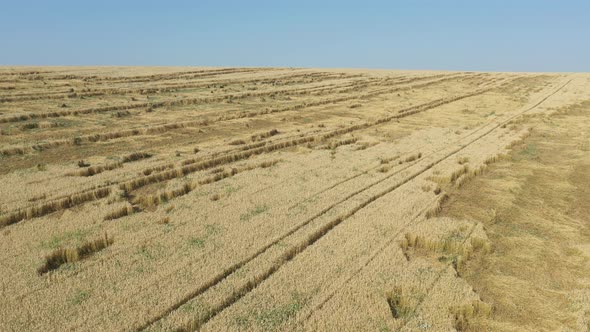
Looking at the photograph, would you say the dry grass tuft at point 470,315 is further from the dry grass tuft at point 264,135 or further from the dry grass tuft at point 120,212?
the dry grass tuft at point 264,135

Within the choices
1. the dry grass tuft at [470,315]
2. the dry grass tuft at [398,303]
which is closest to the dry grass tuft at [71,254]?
the dry grass tuft at [398,303]

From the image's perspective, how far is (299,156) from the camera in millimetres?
14594

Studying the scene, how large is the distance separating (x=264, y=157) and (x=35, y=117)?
14.0 m

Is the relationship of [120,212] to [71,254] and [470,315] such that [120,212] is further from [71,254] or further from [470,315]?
[470,315]

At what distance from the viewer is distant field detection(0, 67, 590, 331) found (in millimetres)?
5758

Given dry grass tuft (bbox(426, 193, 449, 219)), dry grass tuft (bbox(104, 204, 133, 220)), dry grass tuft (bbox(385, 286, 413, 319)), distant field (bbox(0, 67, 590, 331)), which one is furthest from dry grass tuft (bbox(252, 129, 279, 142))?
dry grass tuft (bbox(385, 286, 413, 319))

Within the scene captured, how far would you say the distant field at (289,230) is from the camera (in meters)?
5.76

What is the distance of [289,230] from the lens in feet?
26.9

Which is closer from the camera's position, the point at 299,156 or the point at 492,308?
→ the point at 492,308

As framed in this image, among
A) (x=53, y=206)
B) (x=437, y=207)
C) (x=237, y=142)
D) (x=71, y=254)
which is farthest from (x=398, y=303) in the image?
(x=237, y=142)

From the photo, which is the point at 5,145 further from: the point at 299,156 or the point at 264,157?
the point at 299,156

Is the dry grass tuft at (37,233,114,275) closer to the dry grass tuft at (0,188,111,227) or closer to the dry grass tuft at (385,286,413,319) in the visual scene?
the dry grass tuft at (0,188,111,227)

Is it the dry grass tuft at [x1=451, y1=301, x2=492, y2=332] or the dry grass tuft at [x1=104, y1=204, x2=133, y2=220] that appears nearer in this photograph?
the dry grass tuft at [x1=451, y1=301, x2=492, y2=332]

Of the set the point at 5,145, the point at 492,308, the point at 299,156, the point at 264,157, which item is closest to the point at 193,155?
the point at 264,157
